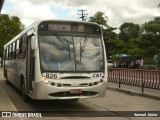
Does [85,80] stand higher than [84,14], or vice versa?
[84,14]

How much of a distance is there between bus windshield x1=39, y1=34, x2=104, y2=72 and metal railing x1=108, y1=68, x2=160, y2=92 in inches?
207

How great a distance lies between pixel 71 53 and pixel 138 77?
24.5 feet

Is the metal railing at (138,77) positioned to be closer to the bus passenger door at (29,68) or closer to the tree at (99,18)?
the bus passenger door at (29,68)

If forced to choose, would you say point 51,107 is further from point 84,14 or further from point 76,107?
point 84,14

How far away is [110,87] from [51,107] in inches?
308

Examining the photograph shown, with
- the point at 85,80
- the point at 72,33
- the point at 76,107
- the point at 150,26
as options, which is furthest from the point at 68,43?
the point at 150,26

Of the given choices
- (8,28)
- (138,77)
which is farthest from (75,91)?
(8,28)

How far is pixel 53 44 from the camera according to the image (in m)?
11.5

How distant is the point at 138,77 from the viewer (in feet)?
59.7

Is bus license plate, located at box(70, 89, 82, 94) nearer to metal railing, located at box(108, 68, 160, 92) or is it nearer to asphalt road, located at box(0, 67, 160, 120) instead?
asphalt road, located at box(0, 67, 160, 120)

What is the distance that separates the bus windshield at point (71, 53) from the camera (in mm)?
11302

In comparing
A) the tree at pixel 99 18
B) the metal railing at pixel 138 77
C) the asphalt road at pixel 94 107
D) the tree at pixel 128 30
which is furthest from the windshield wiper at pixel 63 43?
the tree at pixel 128 30

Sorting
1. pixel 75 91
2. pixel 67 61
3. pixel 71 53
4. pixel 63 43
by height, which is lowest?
pixel 75 91

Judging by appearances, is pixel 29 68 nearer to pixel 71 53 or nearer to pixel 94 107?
pixel 71 53
